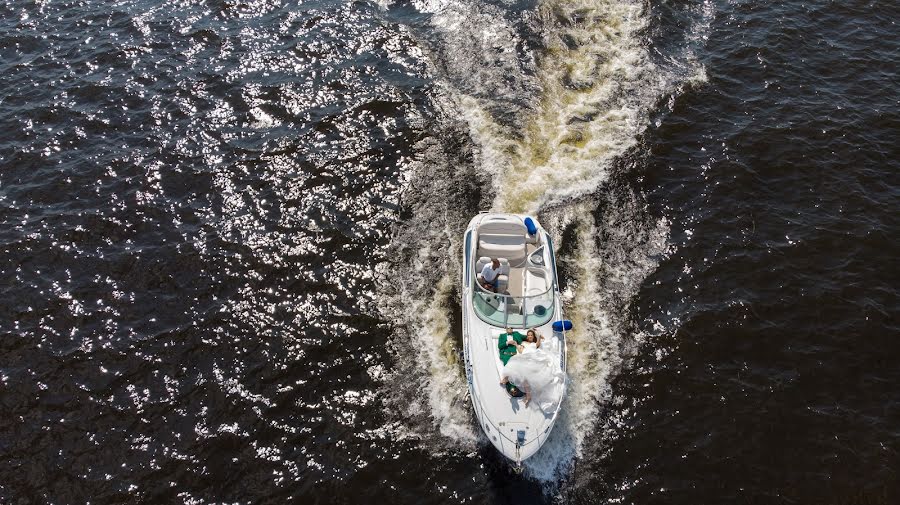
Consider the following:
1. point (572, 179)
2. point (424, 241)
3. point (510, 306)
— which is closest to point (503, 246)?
point (510, 306)

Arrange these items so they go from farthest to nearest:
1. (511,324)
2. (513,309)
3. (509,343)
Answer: (513,309) → (511,324) → (509,343)

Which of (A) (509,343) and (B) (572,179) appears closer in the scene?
(A) (509,343)

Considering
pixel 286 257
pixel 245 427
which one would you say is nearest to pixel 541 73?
pixel 286 257

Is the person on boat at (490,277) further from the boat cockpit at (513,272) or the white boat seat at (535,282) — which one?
the white boat seat at (535,282)

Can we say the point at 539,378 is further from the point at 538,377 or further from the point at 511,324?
the point at 511,324

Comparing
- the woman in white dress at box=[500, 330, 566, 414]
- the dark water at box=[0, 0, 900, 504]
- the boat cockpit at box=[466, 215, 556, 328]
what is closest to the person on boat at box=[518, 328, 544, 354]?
the woman in white dress at box=[500, 330, 566, 414]

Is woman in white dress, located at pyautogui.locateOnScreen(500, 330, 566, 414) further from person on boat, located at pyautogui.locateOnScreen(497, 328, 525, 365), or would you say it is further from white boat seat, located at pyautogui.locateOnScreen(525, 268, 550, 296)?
white boat seat, located at pyautogui.locateOnScreen(525, 268, 550, 296)

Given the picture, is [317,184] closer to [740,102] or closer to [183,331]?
[183,331]

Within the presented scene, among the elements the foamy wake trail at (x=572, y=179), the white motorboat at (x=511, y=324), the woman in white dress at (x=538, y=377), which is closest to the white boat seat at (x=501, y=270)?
the white motorboat at (x=511, y=324)
